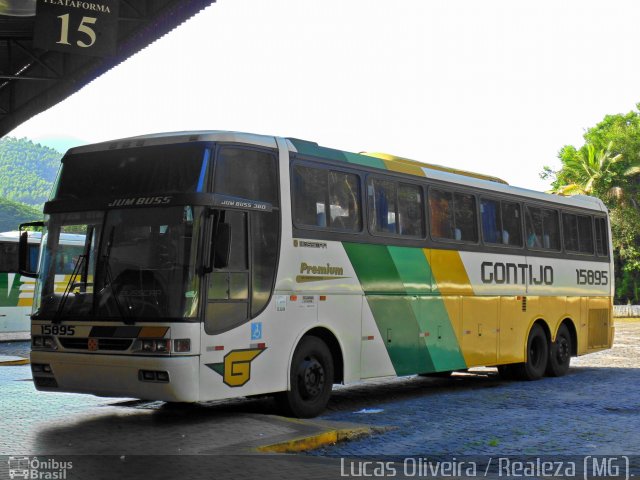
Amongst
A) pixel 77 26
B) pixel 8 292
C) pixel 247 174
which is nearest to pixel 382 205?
pixel 247 174

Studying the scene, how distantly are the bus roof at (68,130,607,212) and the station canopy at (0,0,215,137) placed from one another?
13.7 ft

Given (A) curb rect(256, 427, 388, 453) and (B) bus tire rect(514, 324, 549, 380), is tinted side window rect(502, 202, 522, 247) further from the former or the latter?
(A) curb rect(256, 427, 388, 453)

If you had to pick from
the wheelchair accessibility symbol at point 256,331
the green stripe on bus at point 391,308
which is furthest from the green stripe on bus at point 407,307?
the wheelchair accessibility symbol at point 256,331

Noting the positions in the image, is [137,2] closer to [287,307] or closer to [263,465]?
[287,307]

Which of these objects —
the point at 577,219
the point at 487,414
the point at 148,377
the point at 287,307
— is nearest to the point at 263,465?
the point at 148,377

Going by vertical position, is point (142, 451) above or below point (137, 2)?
below

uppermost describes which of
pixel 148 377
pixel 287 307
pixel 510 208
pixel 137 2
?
pixel 137 2

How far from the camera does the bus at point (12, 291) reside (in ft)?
90.5

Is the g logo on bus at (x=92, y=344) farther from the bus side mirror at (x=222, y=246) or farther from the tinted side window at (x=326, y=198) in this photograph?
the tinted side window at (x=326, y=198)

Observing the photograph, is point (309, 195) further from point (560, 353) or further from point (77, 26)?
point (560, 353)

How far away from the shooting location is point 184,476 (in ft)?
25.6

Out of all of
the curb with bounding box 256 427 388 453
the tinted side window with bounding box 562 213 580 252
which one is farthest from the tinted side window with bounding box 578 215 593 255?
the curb with bounding box 256 427 388 453

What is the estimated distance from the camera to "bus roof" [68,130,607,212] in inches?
439

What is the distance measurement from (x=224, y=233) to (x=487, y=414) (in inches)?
180
